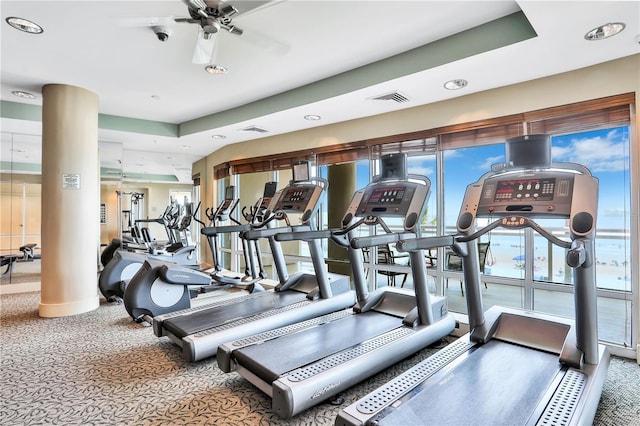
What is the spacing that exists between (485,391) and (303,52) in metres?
3.18

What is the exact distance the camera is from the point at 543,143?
7.55 feet

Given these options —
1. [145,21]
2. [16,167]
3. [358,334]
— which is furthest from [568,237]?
[16,167]

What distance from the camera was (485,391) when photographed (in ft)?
6.49

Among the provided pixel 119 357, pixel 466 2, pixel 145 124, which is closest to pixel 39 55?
pixel 145 124

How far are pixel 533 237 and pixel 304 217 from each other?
8.02ft

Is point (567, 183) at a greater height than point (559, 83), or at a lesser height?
lesser

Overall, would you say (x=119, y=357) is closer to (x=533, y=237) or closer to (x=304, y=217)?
(x=304, y=217)

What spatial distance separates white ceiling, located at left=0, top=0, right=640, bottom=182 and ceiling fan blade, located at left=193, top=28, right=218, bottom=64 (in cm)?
27

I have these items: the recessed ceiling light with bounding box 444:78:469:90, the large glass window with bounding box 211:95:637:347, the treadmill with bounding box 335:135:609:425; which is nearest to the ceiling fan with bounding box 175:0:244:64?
the treadmill with bounding box 335:135:609:425

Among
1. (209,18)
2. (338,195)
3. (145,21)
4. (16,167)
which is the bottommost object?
(338,195)

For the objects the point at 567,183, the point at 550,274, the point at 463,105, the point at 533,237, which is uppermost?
the point at 463,105

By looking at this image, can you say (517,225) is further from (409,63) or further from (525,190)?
(409,63)

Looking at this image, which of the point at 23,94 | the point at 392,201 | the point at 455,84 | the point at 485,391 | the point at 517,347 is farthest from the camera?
the point at 23,94

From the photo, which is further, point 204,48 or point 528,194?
point 204,48
